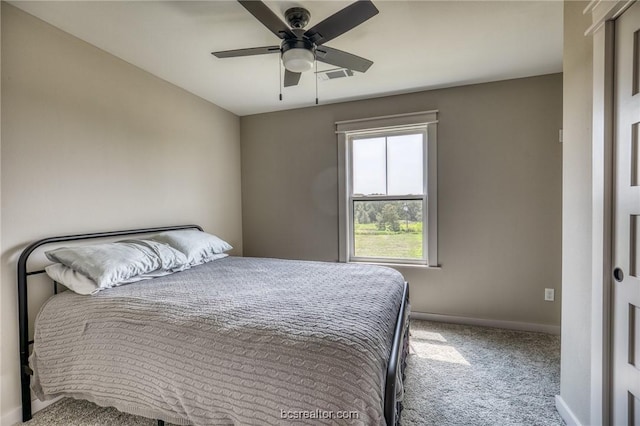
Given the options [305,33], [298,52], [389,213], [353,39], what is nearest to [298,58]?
[298,52]

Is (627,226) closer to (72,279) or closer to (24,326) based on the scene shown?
(72,279)

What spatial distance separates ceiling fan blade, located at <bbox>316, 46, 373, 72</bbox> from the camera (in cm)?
184

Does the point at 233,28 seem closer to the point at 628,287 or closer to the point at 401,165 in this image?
the point at 401,165

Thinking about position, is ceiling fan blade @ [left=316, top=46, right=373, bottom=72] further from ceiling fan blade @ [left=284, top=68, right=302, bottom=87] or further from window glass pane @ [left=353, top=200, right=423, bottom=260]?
window glass pane @ [left=353, top=200, right=423, bottom=260]

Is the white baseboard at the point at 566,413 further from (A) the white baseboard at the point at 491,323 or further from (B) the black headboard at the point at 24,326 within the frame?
(B) the black headboard at the point at 24,326

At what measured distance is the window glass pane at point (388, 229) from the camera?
10.9 ft

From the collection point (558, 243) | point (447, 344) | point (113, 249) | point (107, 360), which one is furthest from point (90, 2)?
point (558, 243)

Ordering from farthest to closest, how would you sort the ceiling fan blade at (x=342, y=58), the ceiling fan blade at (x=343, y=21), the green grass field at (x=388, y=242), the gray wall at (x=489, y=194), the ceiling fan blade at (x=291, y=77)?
the green grass field at (x=388, y=242), the gray wall at (x=489, y=194), the ceiling fan blade at (x=291, y=77), the ceiling fan blade at (x=342, y=58), the ceiling fan blade at (x=343, y=21)

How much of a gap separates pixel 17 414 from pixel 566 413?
331cm

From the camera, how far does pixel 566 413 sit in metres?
1.68

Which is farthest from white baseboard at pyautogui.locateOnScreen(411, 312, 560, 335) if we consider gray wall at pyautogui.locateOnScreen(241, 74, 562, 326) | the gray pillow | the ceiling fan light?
the ceiling fan light

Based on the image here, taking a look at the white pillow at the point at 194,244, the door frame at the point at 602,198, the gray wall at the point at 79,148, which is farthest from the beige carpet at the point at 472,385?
the white pillow at the point at 194,244

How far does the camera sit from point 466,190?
3.06 m

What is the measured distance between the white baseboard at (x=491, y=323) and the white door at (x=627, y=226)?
5.62 ft
